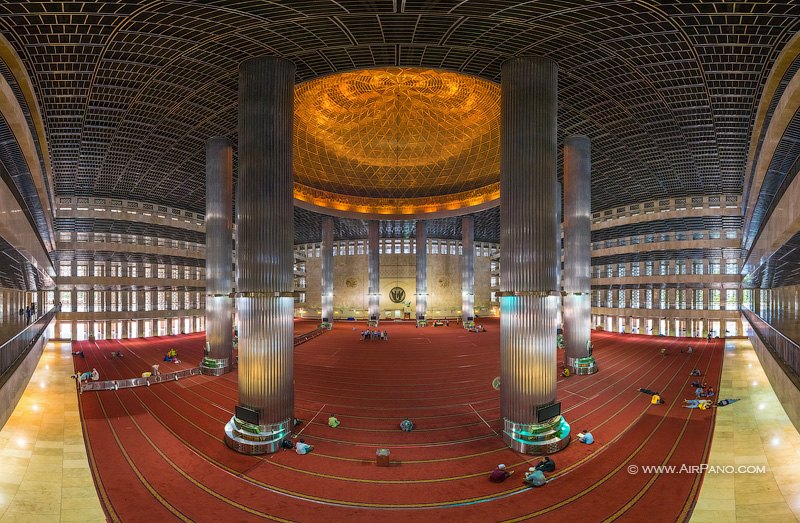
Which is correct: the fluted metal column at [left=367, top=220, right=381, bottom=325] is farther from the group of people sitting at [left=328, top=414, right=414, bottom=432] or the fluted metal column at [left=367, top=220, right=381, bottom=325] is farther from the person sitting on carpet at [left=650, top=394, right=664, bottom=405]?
the person sitting on carpet at [left=650, top=394, right=664, bottom=405]

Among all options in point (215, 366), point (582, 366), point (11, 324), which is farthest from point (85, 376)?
point (582, 366)

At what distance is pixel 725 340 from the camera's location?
32656 millimetres

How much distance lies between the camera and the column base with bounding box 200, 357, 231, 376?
2023 centimetres

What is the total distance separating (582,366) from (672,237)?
21.7 m

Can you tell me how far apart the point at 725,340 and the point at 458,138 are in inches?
1101

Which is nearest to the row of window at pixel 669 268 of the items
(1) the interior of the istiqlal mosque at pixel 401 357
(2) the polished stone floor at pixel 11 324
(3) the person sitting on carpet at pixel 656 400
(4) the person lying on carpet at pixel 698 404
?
(1) the interior of the istiqlal mosque at pixel 401 357

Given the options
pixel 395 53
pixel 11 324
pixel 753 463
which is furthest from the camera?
pixel 11 324

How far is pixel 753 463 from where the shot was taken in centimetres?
980

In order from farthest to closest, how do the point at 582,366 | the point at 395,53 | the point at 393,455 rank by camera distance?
the point at 582,366 → the point at 395,53 → the point at 393,455

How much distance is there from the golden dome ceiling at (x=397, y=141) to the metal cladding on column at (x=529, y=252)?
28.2ft

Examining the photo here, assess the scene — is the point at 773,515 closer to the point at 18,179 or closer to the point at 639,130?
the point at 639,130

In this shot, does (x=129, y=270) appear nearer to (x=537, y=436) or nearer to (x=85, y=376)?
(x=85, y=376)

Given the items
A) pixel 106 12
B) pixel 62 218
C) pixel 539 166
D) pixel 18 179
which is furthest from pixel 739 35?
pixel 62 218

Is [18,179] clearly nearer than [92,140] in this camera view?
Yes
